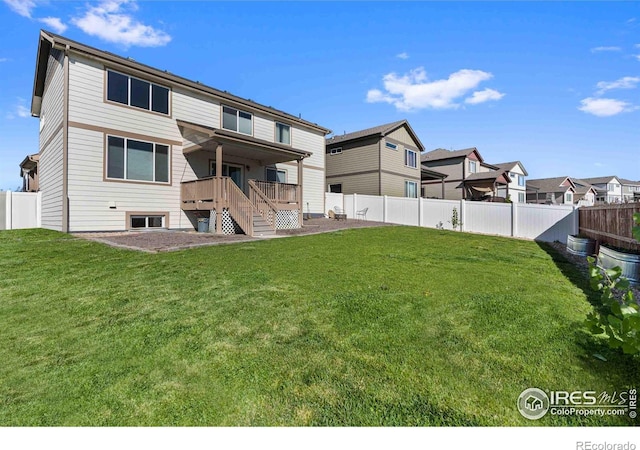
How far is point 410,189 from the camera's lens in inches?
968

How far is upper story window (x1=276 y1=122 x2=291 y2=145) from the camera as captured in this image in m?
16.9

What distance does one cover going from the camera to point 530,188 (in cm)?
4378

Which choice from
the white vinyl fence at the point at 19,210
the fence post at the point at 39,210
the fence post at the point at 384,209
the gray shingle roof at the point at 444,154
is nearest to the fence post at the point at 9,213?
the white vinyl fence at the point at 19,210

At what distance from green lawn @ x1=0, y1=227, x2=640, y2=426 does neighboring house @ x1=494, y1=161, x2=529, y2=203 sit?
123ft

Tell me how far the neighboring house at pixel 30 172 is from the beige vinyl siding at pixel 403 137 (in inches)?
851

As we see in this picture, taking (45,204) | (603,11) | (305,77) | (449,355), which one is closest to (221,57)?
(305,77)

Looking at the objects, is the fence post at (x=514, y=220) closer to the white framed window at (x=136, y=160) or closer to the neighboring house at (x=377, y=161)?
the neighboring house at (x=377, y=161)

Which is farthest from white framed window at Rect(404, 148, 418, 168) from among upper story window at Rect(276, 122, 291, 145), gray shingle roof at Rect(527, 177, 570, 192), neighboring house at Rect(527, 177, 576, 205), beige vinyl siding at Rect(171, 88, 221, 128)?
gray shingle roof at Rect(527, 177, 570, 192)

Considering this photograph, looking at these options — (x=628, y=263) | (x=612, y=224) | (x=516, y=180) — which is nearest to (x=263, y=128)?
(x=612, y=224)

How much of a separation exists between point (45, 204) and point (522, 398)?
54.7 ft

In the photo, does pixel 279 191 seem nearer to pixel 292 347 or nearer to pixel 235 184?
pixel 235 184

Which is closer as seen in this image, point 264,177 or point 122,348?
point 122,348

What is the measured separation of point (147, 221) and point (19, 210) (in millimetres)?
6189
